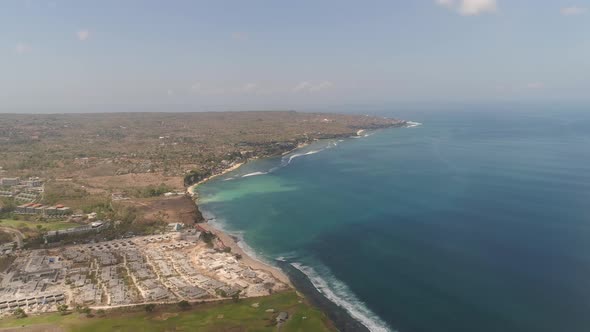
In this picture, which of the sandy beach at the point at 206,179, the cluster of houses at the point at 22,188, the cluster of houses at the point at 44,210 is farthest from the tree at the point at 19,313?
the sandy beach at the point at 206,179

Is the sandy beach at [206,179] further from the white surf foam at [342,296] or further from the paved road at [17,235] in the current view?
the white surf foam at [342,296]

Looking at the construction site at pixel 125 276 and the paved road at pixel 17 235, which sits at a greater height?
the paved road at pixel 17 235

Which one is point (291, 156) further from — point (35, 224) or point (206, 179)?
point (35, 224)

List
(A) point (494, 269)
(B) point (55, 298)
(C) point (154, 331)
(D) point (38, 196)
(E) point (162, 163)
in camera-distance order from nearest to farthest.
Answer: (C) point (154, 331), (B) point (55, 298), (A) point (494, 269), (D) point (38, 196), (E) point (162, 163)

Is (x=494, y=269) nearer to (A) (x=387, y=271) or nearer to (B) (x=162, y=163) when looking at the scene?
(A) (x=387, y=271)

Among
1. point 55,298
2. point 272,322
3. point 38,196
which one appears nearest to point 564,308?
point 272,322

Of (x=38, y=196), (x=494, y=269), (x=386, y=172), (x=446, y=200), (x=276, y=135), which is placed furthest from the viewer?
(x=276, y=135)

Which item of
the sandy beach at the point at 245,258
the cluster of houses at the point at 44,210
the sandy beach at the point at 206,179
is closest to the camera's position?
the sandy beach at the point at 245,258
